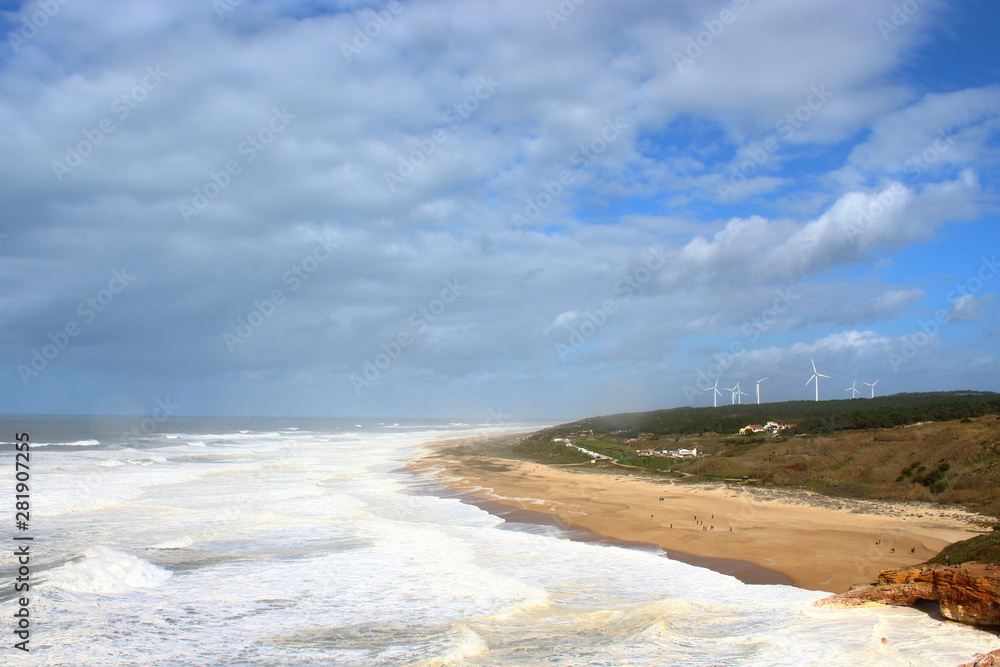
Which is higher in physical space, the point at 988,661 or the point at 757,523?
the point at 988,661

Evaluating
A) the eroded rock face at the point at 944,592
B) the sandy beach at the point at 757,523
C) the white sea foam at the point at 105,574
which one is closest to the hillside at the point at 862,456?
the sandy beach at the point at 757,523

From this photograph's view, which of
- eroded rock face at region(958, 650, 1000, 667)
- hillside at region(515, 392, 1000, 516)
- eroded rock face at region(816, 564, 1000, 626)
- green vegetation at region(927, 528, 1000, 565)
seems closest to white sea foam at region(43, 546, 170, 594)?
eroded rock face at region(816, 564, 1000, 626)

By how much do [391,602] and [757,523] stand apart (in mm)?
13048

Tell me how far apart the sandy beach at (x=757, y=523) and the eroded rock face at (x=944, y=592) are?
7.58 ft

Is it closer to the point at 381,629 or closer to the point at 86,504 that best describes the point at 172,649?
the point at 381,629

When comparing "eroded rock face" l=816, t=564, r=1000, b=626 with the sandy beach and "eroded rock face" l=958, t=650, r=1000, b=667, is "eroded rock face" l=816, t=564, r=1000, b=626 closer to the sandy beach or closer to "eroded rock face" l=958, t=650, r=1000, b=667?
"eroded rock face" l=958, t=650, r=1000, b=667

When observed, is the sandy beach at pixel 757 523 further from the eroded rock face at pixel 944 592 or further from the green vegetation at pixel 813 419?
the green vegetation at pixel 813 419

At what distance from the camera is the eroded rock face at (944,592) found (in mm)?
8727

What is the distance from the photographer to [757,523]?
20078mm

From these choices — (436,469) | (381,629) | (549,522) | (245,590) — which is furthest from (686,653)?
(436,469)

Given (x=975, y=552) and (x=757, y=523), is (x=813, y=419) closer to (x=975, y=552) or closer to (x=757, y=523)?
(x=757, y=523)

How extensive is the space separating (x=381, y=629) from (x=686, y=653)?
5136 millimetres

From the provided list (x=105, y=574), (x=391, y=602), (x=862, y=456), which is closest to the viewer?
(x=391, y=602)

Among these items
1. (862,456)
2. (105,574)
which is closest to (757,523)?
(862,456)
